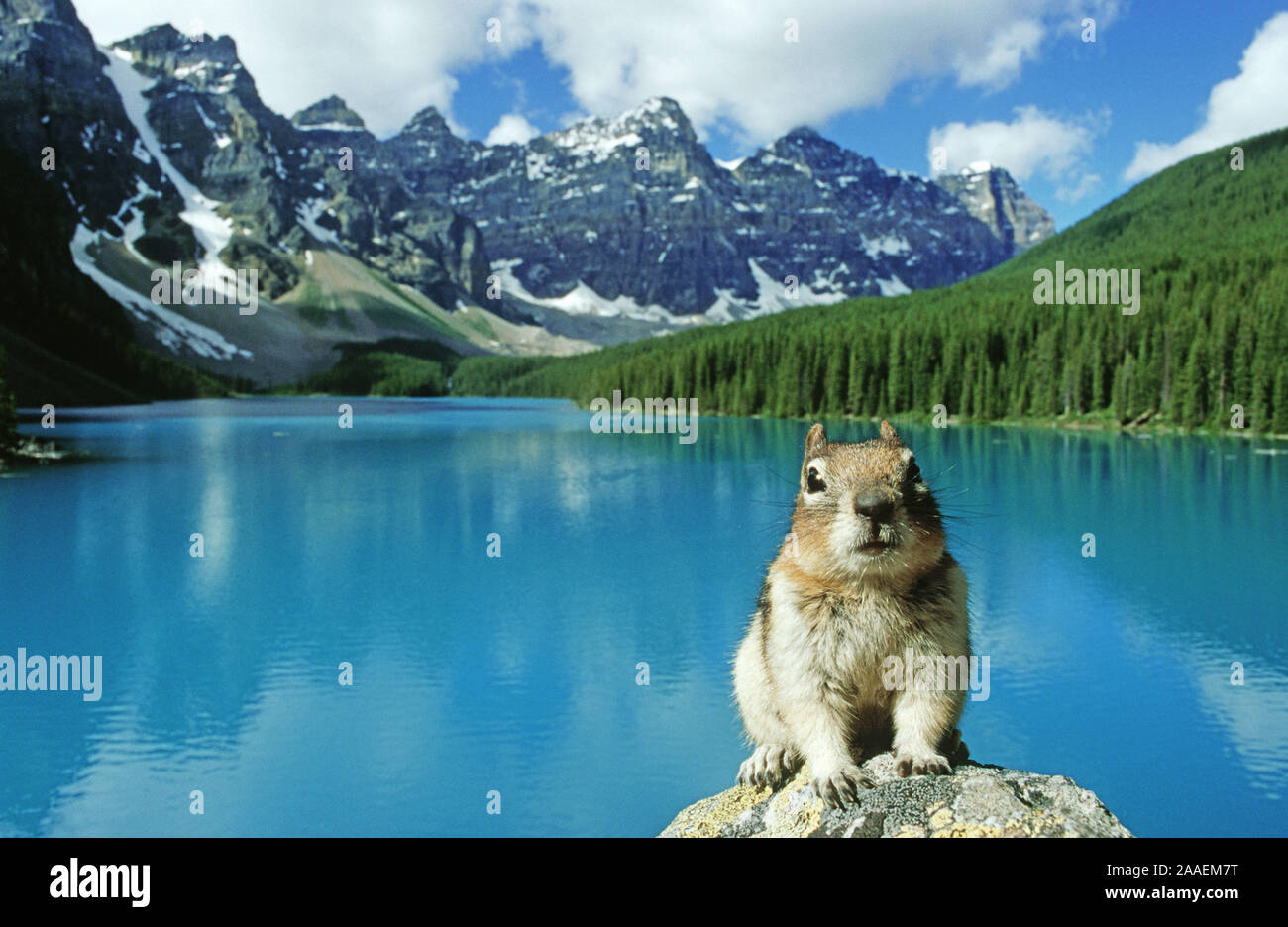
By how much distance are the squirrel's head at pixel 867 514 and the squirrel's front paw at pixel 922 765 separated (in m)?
1.08

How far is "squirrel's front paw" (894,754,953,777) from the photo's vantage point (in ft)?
16.6

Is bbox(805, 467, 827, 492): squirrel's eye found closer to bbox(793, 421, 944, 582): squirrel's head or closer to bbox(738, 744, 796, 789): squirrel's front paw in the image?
bbox(793, 421, 944, 582): squirrel's head

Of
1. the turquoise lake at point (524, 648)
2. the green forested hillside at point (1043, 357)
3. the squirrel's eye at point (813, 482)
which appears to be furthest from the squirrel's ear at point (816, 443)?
the green forested hillside at point (1043, 357)

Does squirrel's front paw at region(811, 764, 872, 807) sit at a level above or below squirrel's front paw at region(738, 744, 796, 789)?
above

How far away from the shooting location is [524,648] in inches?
896

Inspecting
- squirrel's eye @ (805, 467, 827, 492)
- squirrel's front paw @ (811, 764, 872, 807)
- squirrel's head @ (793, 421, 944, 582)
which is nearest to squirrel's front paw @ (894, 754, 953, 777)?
squirrel's front paw @ (811, 764, 872, 807)

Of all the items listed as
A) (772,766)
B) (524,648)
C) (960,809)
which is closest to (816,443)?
(960,809)

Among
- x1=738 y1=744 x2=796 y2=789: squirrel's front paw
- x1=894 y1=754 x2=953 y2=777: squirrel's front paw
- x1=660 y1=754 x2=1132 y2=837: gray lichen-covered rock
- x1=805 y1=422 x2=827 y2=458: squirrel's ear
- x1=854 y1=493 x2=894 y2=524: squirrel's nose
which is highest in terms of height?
x1=805 y1=422 x2=827 y2=458: squirrel's ear

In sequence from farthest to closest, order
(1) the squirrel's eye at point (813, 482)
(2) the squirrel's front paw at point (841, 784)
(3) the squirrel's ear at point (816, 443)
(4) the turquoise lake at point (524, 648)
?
1. (4) the turquoise lake at point (524, 648)
2. (2) the squirrel's front paw at point (841, 784)
3. (3) the squirrel's ear at point (816, 443)
4. (1) the squirrel's eye at point (813, 482)

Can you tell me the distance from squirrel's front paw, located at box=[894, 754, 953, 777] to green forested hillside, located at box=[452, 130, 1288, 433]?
92.8 m

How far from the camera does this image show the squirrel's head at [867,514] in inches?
182

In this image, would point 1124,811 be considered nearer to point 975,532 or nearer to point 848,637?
point 848,637

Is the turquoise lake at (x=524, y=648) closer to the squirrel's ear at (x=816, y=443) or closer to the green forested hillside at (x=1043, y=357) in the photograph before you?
the squirrel's ear at (x=816, y=443)

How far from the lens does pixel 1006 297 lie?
125 meters
